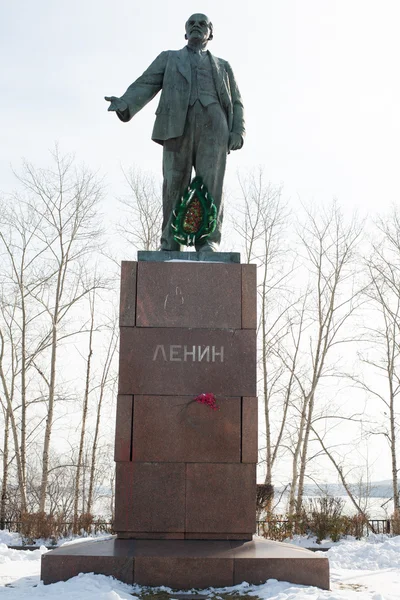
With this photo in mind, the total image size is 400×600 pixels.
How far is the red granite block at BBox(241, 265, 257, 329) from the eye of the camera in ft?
19.4

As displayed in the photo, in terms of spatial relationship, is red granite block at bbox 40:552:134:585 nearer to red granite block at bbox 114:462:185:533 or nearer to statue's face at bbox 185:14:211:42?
red granite block at bbox 114:462:185:533

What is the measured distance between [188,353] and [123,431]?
90 cm

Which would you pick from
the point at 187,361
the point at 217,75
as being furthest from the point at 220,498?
the point at 217,75

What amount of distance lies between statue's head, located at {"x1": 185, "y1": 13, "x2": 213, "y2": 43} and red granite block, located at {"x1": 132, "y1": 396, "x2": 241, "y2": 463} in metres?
3.96

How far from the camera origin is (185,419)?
5.65m

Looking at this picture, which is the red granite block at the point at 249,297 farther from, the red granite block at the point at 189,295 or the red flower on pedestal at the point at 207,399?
the red flower on pedestal at the point at 207,399

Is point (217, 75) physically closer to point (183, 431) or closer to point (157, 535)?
point (183, 431)

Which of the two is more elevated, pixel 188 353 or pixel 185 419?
pixel 188 353

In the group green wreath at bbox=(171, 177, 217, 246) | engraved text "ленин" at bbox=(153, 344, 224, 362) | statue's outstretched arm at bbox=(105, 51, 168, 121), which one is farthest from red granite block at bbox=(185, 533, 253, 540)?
statue's outstretched arm at bbox=(105, 51, 168, 121)

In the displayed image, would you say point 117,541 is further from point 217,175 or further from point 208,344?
point 217,175

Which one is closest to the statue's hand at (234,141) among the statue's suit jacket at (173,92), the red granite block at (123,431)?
the statue's suit jacket at (173,92)

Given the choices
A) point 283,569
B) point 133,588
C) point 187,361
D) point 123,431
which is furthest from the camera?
point 187,361

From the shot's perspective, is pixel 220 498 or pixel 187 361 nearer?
pixel 220 498

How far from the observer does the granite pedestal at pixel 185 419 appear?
548 cm
